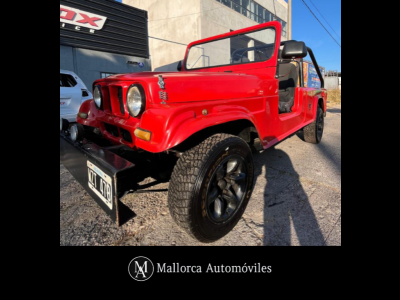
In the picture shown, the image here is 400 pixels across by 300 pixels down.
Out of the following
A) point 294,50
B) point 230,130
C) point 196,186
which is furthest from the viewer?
point 294,50

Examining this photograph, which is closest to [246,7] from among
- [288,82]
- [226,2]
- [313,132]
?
[226,2]

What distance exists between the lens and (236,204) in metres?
1.74

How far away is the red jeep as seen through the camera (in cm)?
133

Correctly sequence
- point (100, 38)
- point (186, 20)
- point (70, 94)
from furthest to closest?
1. point (186, 20)
2. point (100, 38)
3. point (70, 94)

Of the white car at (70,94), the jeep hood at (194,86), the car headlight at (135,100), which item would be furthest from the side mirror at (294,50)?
the white car at (70,94)

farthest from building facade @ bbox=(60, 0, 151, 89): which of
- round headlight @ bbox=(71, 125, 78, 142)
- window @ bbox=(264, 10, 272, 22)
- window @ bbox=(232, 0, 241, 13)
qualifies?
window @ bbox=(264, 10, 272, 22)

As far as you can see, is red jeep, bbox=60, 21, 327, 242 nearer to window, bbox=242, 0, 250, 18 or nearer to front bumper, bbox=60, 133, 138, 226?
front bumper, bbox=60, 133, 138, 226

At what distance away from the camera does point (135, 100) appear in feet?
4.93

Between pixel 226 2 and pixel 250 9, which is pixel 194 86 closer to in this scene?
pixel 226 2

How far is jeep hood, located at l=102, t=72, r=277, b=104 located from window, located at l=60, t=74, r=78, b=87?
13.4 feet

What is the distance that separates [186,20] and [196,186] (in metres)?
15.9

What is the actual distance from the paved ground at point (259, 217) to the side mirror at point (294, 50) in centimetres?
137

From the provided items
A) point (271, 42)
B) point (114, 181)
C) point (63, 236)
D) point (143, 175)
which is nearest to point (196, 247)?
point (143, 175)
